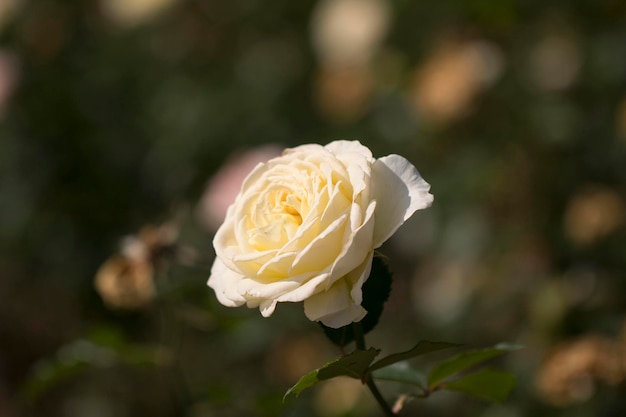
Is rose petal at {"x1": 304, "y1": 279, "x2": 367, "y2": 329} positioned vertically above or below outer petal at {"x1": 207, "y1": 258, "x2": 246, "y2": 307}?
below

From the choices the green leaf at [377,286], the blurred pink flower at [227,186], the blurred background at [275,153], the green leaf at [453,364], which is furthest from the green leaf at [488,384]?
the blurred pink flower at [227,186]

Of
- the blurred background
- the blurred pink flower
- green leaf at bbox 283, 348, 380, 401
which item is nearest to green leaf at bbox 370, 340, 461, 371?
green leaf at bbox 283, 348, 380, 401

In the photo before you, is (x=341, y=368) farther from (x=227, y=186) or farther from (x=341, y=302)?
(x=227, y=186)

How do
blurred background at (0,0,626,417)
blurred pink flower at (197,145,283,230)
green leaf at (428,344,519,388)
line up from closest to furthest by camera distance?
green leaf at (428,344,519,388), blurred background at (0,0,626,417), blurred pink flower at (197,145,283,230)

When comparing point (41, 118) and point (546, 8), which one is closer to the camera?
point (546, 8)

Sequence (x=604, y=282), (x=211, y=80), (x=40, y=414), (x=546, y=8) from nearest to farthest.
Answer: (x=604, y=282) < (x=546, y=8) < (x=40, y=414) < (x=211, y=80)

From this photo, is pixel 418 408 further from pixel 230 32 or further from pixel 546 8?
pixel 230 32

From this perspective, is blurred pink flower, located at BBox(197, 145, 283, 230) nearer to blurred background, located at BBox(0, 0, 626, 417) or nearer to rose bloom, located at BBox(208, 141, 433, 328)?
blurred background, located at BBox(0, 0, 626, 417)

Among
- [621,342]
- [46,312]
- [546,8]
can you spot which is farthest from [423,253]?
[46,312]
